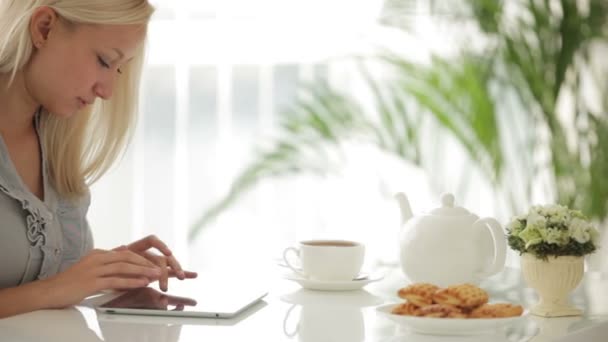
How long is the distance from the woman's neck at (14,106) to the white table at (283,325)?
442 millimetres

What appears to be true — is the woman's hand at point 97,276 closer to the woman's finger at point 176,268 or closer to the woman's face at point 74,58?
the woman's finger at point 176,268

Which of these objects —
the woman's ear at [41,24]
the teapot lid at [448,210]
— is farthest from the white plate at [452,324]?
the woman's ear at [41,24]

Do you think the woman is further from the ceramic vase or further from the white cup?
the ceramic vase

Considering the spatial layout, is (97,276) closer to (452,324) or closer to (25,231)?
(25,231)

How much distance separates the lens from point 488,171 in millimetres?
3361

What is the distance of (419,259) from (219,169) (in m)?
2.46

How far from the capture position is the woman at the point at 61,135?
1611mm

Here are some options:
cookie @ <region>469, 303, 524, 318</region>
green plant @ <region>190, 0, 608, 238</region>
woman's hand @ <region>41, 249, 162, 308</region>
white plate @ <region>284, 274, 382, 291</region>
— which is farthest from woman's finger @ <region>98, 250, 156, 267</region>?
green plant @ <region>190, 0, 608, 238</region>

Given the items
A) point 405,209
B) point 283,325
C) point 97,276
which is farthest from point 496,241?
point 97,276

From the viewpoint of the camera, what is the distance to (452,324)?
141 centimetres

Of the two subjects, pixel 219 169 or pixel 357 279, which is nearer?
pixel 357 279

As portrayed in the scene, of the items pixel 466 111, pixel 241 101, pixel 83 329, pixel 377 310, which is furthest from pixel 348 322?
pixel 241 101

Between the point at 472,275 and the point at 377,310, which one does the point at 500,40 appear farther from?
the point at 377,310

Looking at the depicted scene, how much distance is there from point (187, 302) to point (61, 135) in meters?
0.51
